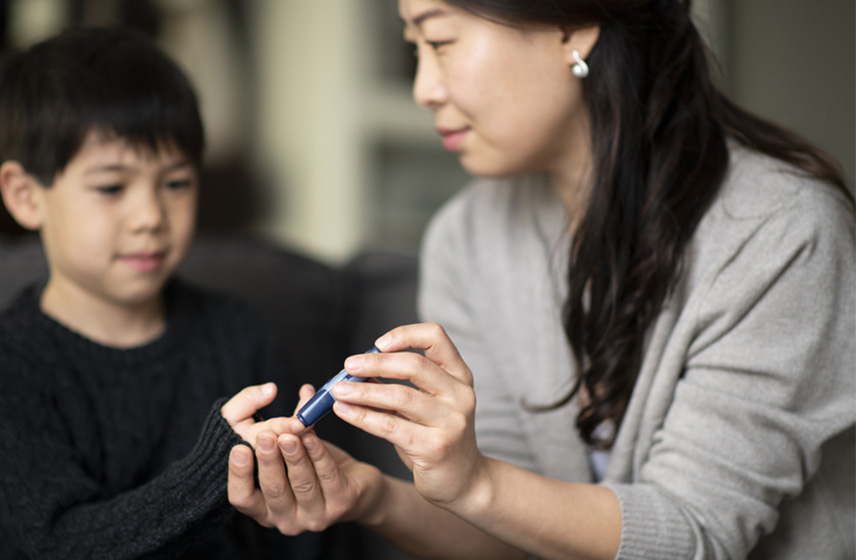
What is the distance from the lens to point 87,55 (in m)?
0.97

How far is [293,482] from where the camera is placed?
709mm

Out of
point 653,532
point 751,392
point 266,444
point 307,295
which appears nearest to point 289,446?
point 266,444

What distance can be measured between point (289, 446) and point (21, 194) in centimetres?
57

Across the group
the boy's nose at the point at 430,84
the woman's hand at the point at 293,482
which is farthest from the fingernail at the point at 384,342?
the boy's nose at the point at 430,84

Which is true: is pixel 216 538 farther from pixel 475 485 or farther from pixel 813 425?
pixel 813 425

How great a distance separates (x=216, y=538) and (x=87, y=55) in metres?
0.62

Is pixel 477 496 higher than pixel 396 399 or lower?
lower

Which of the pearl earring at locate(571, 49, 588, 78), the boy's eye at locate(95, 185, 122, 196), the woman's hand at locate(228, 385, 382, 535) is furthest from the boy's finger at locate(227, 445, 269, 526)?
the pearl earring at locate(571, 49, 588, 78)

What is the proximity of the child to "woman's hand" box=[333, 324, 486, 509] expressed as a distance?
0.95ft

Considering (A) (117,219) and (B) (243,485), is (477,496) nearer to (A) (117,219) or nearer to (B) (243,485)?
(B) (243,485)

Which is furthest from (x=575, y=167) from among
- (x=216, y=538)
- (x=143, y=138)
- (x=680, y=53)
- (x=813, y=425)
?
(x=216, y=538)

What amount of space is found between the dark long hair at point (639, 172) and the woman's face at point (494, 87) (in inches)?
1.8

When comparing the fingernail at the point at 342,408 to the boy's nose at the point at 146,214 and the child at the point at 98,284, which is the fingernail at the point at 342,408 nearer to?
the child at the point at 98,284

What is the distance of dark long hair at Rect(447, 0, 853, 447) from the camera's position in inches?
35.3
